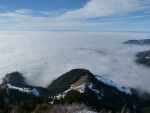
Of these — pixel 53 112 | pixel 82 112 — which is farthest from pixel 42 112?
pixel 82 112

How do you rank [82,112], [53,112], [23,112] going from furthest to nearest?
[23,112] < [53,112] < [82,112]

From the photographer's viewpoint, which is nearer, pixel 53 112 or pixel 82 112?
pixel 82 112

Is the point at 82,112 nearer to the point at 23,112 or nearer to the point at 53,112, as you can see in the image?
the point at 53,112

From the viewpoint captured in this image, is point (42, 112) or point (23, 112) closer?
point (42, 112)

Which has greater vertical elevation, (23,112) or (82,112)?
(82,112)

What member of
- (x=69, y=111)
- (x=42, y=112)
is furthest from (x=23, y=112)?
(x=69, y=111)

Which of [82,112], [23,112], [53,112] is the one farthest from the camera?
[23,112]

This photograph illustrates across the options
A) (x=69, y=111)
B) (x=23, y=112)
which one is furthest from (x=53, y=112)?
(x=23, y=112)
